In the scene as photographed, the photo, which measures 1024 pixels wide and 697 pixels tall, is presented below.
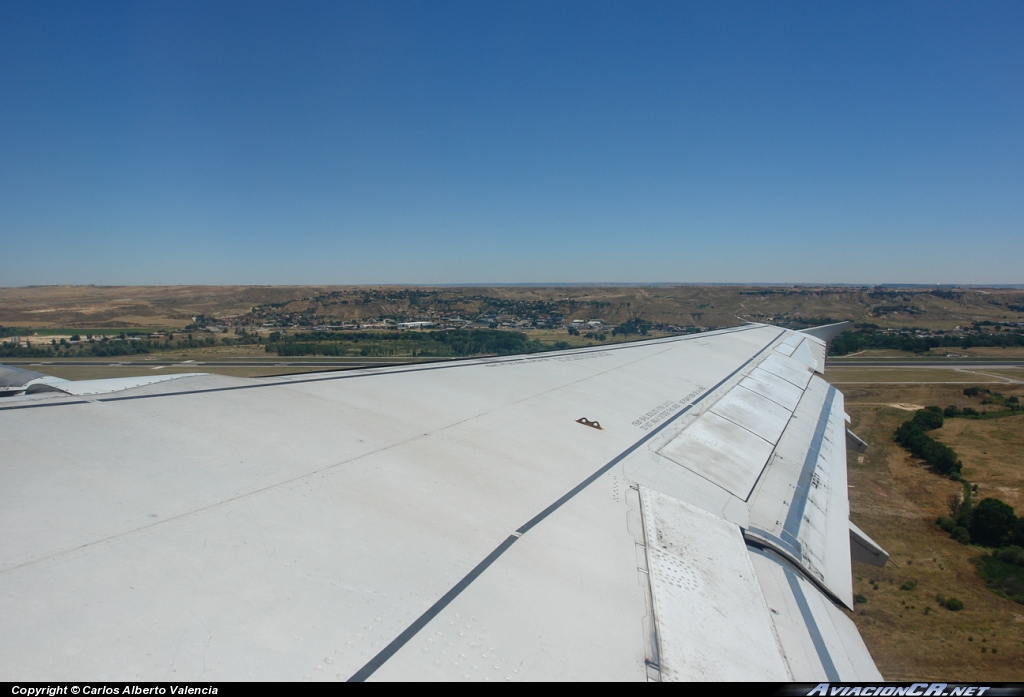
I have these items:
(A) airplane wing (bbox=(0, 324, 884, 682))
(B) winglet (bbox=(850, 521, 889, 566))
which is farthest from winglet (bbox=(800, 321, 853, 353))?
(B) winglet (bbox=(850, 521, 889, 566))

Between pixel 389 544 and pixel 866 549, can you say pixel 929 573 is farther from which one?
pixel 389 544

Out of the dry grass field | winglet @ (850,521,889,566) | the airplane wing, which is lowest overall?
the dry grass field

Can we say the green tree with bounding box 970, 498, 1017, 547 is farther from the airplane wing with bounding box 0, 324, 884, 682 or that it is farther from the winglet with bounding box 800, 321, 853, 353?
the winglet with bounding box 800, 321, 853, 353

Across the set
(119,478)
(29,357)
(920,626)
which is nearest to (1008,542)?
(920,626)

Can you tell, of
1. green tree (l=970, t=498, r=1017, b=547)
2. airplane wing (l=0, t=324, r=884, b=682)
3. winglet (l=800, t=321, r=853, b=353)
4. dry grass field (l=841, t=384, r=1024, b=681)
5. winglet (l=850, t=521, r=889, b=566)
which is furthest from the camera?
winglet (l=800, t=321, r=853, b=353)

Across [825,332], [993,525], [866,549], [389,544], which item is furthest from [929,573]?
[825,332]

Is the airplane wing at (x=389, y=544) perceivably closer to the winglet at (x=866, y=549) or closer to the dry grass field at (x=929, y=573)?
the winglet at (x=866, y=549)

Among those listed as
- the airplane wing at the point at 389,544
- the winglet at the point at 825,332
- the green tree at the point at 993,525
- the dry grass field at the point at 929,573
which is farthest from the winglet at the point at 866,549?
the winglet at the point at 825,332
